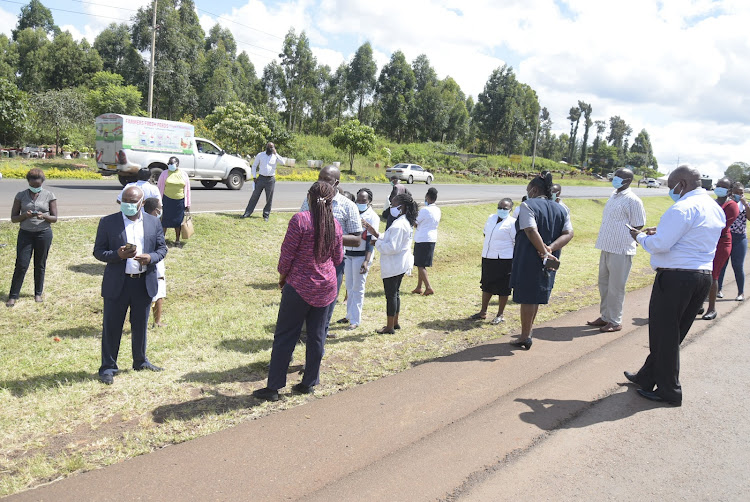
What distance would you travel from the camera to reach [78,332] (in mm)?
6613

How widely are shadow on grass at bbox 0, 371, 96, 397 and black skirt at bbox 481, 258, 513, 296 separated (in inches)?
195

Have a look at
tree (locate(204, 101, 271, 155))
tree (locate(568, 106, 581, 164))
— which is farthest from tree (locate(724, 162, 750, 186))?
tree (locate(204, 101, 271, 155))

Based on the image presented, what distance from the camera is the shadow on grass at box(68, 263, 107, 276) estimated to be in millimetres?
8586

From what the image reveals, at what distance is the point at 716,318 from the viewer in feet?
26.6

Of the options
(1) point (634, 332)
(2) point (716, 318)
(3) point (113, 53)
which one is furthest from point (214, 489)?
(3) point (113, 53)

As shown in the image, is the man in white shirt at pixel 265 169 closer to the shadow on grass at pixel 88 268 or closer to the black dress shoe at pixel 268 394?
the shadow on grass at pixel 88 268

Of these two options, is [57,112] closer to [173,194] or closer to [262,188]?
[262,188]

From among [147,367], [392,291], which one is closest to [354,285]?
[392,291]

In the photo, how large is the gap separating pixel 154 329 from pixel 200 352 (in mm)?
1202

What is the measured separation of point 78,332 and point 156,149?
1397cm

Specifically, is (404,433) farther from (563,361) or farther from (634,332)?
(634,332)

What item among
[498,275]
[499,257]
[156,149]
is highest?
[156,149]

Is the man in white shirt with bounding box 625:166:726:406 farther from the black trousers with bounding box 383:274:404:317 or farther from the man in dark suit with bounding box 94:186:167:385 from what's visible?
the man in dark suit with bounding box 94:186:167:385

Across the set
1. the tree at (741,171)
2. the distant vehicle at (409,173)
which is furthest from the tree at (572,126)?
the distant vehicle at (409,173)
